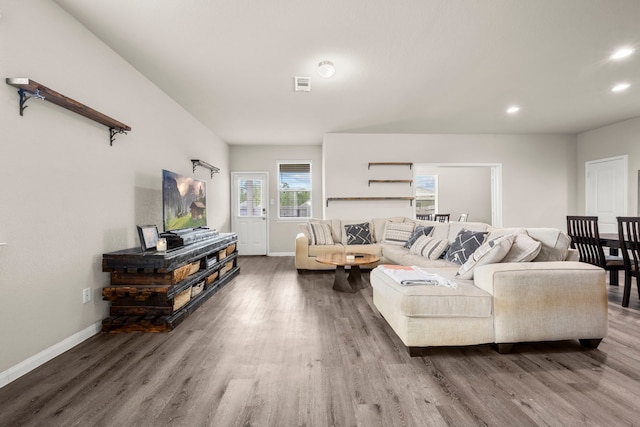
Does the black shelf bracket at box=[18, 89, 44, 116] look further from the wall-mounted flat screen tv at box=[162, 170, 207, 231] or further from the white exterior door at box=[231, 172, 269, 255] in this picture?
the white exterior door at box=[231, 172, 269, 255]

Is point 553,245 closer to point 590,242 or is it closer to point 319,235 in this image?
point 590,242

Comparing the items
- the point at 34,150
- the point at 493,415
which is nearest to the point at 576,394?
the point at 493,415

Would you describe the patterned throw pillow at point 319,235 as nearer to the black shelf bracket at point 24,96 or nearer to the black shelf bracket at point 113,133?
the black shelf bracket at point 113,133

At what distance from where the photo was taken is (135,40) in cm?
257

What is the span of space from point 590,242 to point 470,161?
2916 mm

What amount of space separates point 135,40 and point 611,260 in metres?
5.50

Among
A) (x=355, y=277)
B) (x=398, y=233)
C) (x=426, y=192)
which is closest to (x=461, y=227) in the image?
(x=398, y=233)

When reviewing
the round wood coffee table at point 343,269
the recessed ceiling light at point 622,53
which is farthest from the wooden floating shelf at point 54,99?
the recessed ceiling light at point 622,53

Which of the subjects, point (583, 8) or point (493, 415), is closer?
point (493, 415)

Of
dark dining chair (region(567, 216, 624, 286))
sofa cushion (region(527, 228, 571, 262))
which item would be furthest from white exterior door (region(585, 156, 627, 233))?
sofa cushion (region(527, 228, 571, 262))

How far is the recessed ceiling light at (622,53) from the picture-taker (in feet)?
9.27

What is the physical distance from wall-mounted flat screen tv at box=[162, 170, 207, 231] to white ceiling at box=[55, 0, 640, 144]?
1.14 meters

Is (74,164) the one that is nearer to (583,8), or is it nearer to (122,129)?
(122,129)

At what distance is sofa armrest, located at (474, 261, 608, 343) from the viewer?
6.72ft
